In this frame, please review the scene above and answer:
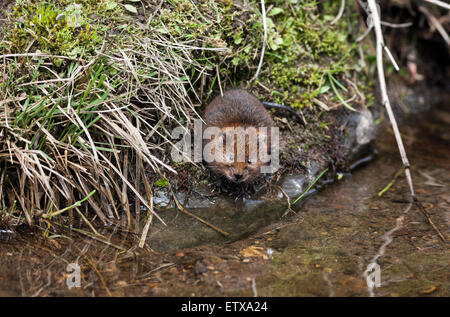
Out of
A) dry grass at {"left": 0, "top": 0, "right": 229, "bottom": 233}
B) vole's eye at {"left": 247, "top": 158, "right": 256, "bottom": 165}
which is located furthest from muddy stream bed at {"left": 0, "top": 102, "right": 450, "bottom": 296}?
vole's eye at {"left": 247, "top": 158, "right": 256, "bottom": 165}

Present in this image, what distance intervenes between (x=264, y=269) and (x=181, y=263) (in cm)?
55

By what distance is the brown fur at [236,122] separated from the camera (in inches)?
149

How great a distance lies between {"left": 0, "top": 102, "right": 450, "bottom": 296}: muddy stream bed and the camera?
2.68 metres

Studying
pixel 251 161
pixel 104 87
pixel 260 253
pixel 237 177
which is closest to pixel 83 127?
pixel 104 87

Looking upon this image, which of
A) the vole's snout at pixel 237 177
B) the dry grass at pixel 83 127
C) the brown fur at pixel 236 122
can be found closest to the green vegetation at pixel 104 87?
the dry grass at pixel 83 127

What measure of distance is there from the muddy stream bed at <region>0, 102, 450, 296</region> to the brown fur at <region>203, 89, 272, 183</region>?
30 cm

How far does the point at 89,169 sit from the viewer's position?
133 inches

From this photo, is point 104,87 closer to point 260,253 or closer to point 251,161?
point 251,161

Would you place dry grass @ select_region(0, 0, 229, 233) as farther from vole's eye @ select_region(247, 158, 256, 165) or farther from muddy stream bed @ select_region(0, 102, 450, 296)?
vole's eye @ select_region(247, 158, 256, 165)

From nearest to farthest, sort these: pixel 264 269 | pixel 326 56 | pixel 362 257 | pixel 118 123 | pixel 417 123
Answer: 1. pixel 264 269
2. pixel 362 257
3. pixel 118 123
4. pixel 326 56
5. pixel 417 123

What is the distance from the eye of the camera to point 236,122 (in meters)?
4.06

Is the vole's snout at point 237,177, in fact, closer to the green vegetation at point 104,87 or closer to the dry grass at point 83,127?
the green vegetation at point 104,87
